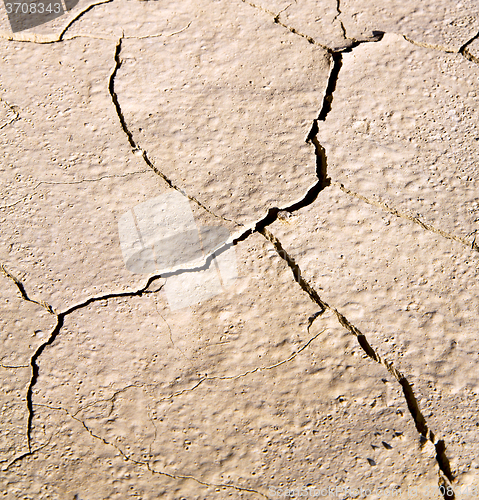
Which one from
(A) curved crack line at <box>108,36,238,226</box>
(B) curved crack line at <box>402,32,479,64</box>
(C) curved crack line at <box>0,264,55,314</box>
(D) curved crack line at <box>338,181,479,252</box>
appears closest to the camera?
(C) curved crack line at <box>0,264,55,314</box>

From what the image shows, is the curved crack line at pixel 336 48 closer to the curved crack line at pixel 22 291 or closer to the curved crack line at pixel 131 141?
the curved crack line at pixel 131 141

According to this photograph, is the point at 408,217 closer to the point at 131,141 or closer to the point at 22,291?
the point at 131,141

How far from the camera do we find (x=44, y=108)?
2.91m

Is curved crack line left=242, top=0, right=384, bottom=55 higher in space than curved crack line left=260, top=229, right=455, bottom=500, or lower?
higher

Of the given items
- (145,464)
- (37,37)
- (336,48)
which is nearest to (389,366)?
(145,464)

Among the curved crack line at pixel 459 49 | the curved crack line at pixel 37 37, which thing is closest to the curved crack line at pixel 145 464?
the curved crack line at pixel 37 37

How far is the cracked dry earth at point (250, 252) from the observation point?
1.99 meters

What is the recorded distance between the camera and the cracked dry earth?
199 cm

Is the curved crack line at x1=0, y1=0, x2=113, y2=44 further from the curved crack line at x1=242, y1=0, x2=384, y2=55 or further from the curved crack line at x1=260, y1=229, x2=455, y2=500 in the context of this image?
the curved crack line at x1=260, y1=229, x2=455, y2=500

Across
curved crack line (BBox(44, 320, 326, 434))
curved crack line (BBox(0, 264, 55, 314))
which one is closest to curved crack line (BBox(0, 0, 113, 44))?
curved crack line (BBox(0, 264, 55, 314))

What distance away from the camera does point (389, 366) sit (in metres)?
2.14

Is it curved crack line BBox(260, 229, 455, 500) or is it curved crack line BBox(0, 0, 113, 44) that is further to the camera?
curved crack line BBox(0, 0, 113, 44)

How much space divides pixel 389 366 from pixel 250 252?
80 centimetres

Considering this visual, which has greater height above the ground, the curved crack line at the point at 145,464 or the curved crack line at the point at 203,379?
the curved crack line at the point at 203,379
